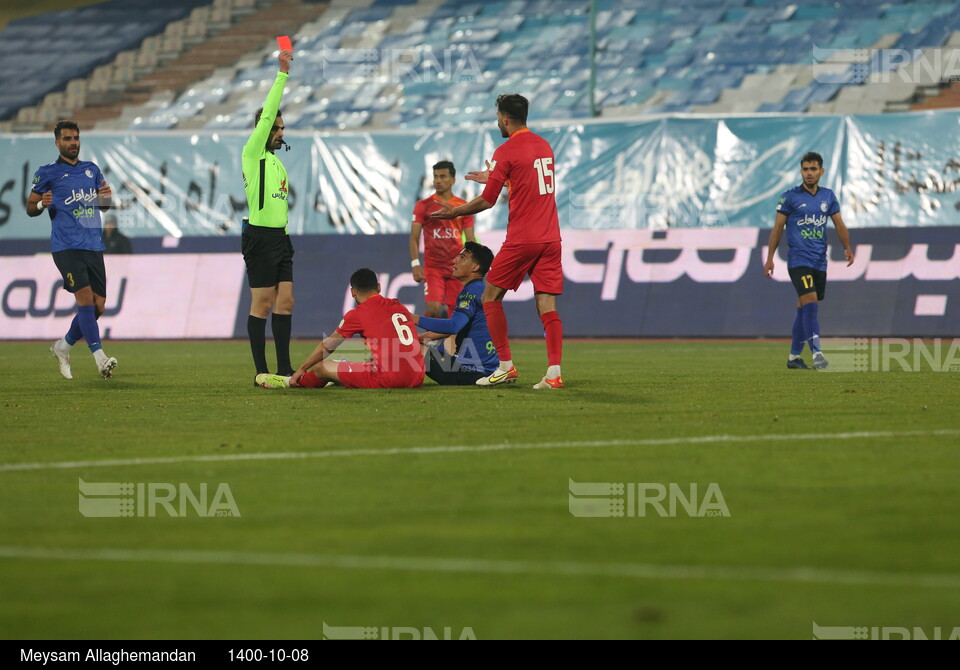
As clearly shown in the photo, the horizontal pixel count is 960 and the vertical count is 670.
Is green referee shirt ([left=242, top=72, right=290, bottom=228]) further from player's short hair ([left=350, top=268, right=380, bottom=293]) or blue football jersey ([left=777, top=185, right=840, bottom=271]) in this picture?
blue football jersey ([left=777, top=185, right=840, bottom=271])

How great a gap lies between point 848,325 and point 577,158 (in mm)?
5396

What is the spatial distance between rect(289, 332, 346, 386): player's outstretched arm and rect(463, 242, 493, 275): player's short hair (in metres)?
1.51

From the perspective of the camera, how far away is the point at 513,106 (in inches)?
426

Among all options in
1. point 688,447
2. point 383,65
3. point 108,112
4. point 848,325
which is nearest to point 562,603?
point 688,447

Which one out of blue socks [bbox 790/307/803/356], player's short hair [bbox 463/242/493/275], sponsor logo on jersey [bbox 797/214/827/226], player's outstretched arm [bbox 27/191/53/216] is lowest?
blue socks [bbox 790/307/803/356]

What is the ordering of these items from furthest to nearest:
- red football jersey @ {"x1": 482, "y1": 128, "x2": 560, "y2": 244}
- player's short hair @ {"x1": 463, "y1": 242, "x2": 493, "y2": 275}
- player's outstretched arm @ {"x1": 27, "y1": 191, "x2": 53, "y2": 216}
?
player's outstretched arm @ {"x1": 27, "y1": 191, "x2": 53, "y2": 216} < player's short hair @ {"x1": 463, "y1": 242, "x2": 493, "y2": 275} < red football jersey @ {"x1": 482, "y1": 128, "x2": 560, "y2": 244}

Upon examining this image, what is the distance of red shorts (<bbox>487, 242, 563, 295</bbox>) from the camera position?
10.9m

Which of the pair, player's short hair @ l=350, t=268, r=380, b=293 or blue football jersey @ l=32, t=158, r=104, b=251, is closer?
player's short hair @ l=350, t=268, r=380, b=293

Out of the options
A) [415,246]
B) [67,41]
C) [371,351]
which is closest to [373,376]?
[371,351]

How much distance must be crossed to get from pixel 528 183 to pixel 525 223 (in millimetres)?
308

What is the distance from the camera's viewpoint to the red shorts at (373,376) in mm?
10930

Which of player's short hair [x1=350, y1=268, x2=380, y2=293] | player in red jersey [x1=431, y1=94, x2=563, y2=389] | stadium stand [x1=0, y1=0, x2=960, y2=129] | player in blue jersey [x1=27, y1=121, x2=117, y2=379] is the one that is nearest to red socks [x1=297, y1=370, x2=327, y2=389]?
player's short hair [x1=350, y1=268, x2=380, y2=293]

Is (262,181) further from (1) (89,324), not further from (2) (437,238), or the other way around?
(2) (437,238)

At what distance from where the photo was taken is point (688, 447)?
707 cm
